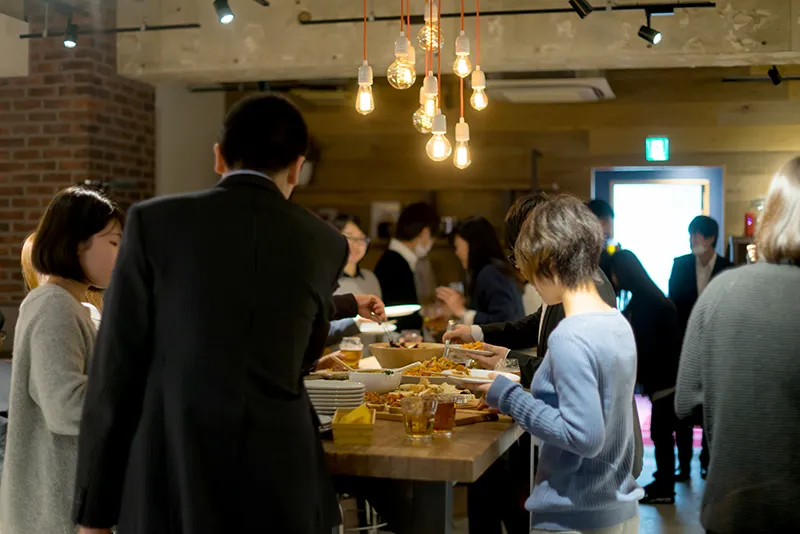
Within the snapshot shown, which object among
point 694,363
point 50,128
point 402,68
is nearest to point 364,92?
point 402,68

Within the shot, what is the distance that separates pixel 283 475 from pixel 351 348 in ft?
6.50

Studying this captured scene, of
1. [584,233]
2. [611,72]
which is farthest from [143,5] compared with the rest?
[584,233]

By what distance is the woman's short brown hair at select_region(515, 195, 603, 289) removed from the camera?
232 centimetres

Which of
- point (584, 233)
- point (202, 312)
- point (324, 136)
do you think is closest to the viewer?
point (202, 312)

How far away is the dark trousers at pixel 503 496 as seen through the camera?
4.00 m

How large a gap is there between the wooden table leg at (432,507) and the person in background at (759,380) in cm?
64

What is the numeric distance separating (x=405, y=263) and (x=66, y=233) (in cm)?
387

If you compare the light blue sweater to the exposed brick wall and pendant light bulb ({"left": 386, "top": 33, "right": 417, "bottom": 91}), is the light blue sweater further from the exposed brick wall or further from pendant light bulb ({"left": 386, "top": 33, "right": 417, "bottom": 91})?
the exposed brick wall

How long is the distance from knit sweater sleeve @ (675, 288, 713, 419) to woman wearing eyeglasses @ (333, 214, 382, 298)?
3646 mm

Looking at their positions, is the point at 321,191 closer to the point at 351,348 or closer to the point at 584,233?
the point at 351,348

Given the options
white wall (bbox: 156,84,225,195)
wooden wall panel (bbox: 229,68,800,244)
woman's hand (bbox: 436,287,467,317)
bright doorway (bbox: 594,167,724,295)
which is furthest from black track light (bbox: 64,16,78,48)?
bright doorway (bbox: 594,167,724,295)

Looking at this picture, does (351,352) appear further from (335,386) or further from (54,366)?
(54,366)

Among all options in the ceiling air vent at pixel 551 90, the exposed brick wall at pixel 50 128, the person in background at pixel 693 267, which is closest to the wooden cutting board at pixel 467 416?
the person in background at pixel 693 267

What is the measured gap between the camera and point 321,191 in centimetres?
955
